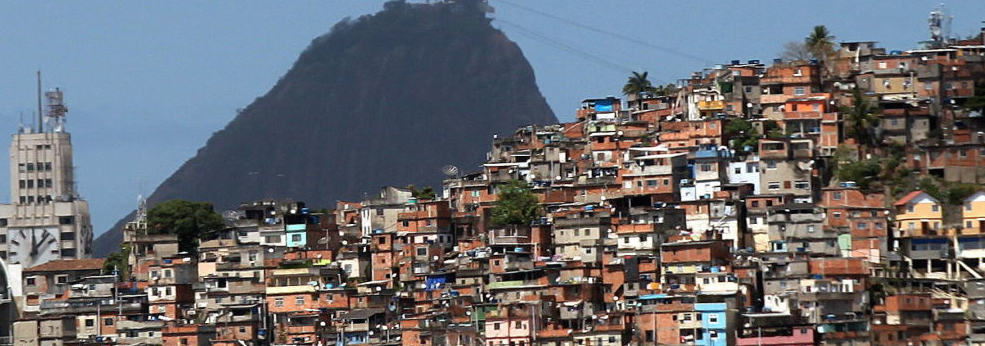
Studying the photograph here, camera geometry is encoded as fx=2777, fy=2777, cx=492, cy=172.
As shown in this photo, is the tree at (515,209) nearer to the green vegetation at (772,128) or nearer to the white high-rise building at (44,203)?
the green vegetation at (772,128)

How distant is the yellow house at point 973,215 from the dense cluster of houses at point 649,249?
3.8 inches

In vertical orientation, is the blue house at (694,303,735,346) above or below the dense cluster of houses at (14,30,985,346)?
below

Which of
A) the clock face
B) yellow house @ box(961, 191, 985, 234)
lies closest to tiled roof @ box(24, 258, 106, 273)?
the clock face

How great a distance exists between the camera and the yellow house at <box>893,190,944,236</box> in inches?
3514

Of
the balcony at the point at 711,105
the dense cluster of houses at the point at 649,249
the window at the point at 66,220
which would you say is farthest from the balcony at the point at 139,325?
the window at the point at 66,220

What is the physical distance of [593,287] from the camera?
90.4 meters

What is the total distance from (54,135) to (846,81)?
194 ft

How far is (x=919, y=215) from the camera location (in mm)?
89750

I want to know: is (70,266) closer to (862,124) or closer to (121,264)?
(121,264)

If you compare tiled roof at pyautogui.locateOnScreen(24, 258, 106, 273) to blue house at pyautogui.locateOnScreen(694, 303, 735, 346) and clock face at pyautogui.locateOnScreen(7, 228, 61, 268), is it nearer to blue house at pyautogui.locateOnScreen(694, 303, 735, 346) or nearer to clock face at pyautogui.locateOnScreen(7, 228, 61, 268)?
clock face at pyautogui.locateOnScreen(7, 228, 61, 268)

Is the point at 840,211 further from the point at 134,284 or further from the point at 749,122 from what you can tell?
the point at 134,284

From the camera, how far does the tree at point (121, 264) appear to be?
110312 millimetres

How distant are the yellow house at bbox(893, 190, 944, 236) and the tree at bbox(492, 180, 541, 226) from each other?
1570 cm

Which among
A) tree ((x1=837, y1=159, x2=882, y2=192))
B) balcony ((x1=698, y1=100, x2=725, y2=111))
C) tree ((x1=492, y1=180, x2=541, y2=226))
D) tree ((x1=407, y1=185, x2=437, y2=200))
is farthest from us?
tree ((x1=407, y1=185, x2=437, y2=200))
